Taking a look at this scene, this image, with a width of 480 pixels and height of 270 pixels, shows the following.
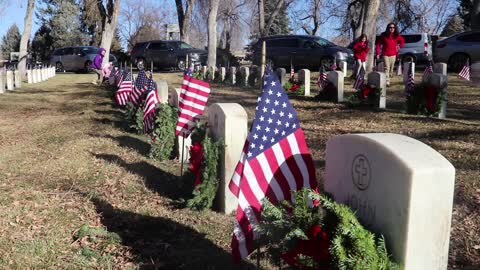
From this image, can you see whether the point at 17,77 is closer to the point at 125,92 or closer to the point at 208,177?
the point at 125,92

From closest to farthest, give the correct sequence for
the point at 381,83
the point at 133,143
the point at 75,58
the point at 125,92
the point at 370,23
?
1. the point at 133,143
2. the point at 381,83
3. the point at 125,92
4. the point at 370,23
5. the point at 75,58

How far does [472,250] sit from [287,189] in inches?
68.9

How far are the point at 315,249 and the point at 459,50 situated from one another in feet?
64.4

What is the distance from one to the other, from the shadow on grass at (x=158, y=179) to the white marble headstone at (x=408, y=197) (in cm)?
327

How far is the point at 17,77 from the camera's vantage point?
2227 centimetres

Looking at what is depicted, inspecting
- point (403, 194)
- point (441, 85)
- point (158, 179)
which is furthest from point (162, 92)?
point (403, 194)

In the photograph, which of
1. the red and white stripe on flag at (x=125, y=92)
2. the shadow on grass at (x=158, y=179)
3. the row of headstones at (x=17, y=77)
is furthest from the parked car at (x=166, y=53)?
the shadow on grass at (x=158, y=179)

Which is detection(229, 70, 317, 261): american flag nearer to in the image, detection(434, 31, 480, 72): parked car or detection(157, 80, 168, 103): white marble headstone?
detection(157, 80, 168, 103): white marble headstone

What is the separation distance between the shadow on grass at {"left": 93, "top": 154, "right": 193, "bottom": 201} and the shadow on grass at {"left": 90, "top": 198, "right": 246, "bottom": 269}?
2.53 feet

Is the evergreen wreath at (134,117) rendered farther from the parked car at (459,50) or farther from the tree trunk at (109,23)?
the parked car at (459,50)

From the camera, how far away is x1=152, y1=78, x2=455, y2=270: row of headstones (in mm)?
2609

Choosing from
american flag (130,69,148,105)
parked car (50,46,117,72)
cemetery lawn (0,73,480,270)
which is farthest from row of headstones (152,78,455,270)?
parked car (50,46,117,72)

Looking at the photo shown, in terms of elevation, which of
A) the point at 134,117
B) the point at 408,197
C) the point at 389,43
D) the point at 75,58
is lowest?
the point at 134,117

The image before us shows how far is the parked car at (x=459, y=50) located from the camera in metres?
20.1
